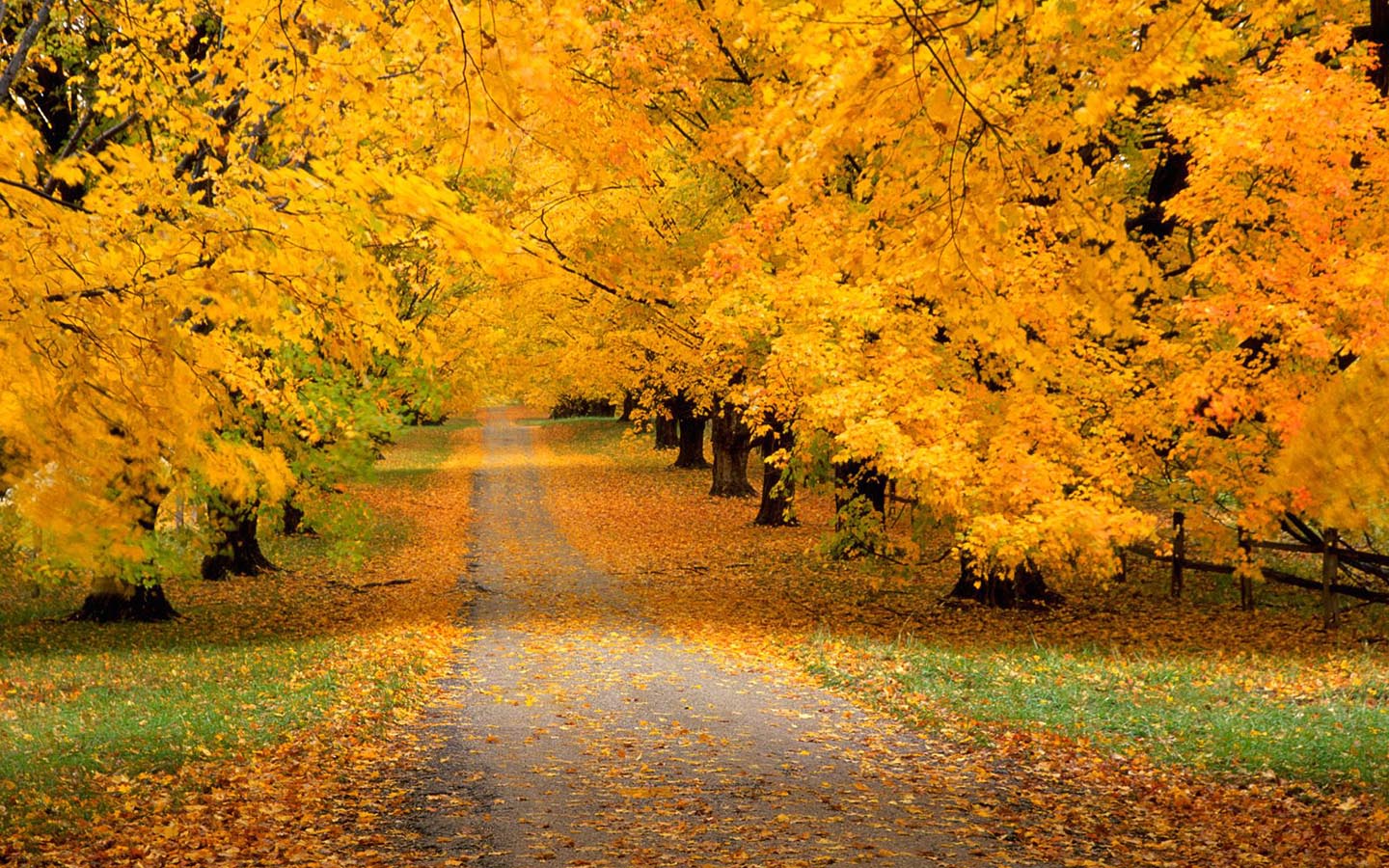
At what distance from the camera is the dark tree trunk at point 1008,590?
1590 centimetres

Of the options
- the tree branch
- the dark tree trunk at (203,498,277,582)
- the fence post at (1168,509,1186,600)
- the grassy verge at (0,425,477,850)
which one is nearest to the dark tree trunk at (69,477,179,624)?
the grassy verge at (0,425,477,850)

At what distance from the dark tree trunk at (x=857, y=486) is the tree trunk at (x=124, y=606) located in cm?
888

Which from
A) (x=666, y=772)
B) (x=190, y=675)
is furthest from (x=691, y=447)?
(x=666, y=772)

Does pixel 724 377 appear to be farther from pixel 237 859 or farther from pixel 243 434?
pixel 237 859

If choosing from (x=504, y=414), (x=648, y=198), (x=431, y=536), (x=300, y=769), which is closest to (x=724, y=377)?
(x=648, y=198)

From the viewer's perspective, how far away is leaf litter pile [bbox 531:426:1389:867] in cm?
668

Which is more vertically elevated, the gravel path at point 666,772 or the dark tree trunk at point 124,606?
the gravel path at point 666,772

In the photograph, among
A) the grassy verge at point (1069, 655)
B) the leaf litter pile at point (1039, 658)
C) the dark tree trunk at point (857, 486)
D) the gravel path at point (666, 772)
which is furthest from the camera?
the dark tree trunk at point (857, 486)

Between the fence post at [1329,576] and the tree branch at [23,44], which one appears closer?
the tree branch at [23,44]

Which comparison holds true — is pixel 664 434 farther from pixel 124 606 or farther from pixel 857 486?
pixel 124 606

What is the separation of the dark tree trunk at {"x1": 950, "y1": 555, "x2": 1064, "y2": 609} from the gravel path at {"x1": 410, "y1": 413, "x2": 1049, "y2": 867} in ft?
15.0

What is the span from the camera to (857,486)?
56.4 feet

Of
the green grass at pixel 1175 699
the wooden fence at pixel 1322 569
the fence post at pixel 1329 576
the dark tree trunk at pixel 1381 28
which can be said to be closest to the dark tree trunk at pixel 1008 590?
the wooden fence at pixel 1322 569

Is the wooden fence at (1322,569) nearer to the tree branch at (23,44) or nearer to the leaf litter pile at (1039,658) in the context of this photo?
the leaf litter pile at (1039,658)
